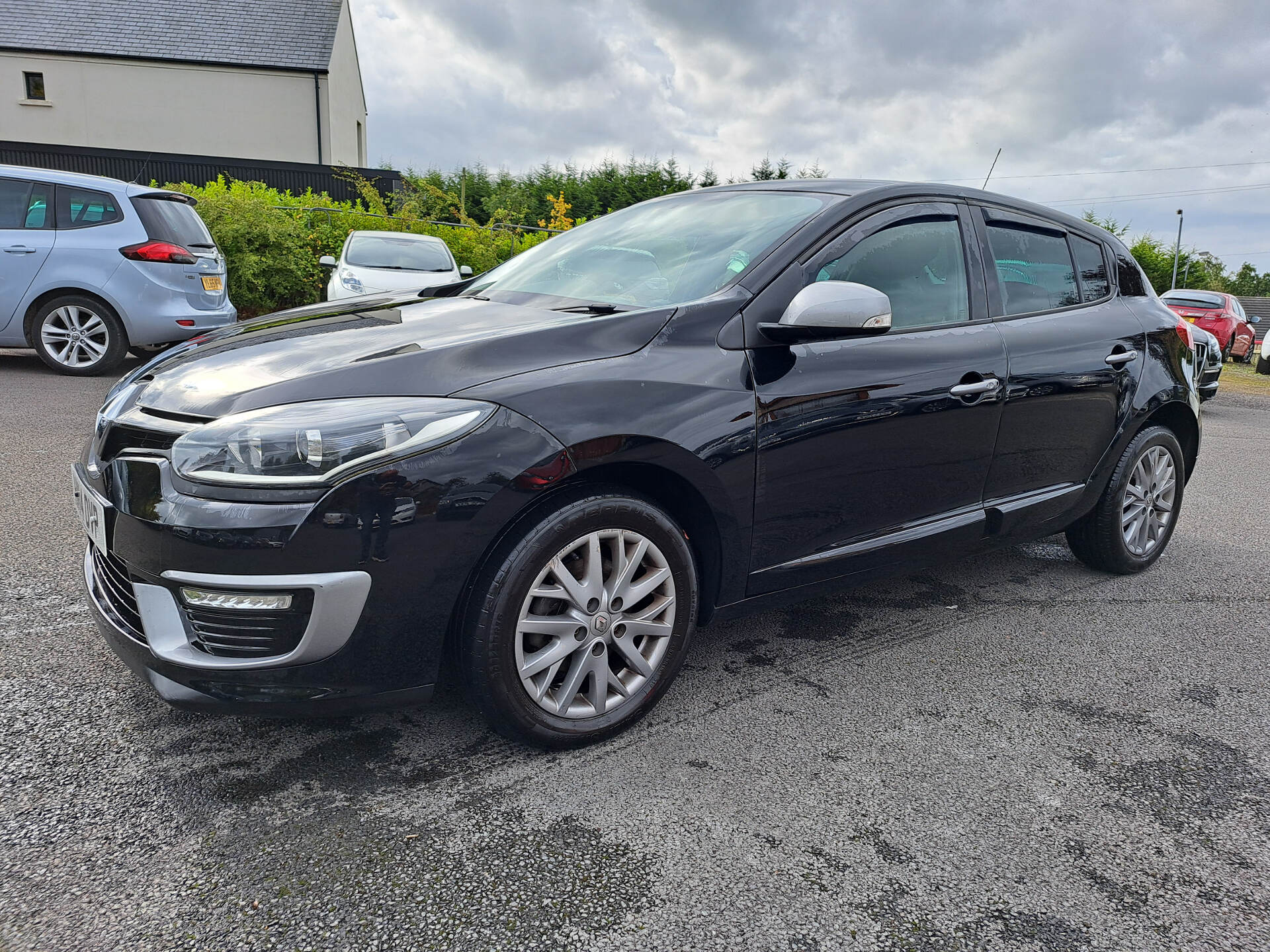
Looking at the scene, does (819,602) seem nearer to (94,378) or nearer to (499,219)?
(94,378)

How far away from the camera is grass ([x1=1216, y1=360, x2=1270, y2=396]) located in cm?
1557

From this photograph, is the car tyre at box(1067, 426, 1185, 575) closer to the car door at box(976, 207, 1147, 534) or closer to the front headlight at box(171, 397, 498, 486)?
the car door at box(976, 207, 1147, 534)

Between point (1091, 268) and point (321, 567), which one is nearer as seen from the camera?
point (321, 567)

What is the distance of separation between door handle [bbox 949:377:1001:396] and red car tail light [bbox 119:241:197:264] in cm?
740

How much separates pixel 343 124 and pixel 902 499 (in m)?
31.7

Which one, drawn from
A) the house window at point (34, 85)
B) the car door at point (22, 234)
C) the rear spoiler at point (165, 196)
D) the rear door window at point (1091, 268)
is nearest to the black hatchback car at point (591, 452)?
the rear door window at point (1091, 268)

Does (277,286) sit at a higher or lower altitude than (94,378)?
higher

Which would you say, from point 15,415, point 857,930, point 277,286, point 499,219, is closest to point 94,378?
point 15,415

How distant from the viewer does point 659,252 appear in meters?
3.19

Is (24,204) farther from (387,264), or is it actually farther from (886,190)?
(886,190)

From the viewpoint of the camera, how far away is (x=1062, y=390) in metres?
3.53

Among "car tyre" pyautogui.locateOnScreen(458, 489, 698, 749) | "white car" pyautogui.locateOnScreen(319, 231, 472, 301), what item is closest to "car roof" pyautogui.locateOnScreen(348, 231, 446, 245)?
"white car" pyautogui.locateOnScreen(319, 231, 472, 301)


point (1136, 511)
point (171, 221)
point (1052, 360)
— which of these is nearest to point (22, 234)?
point (171, 221)

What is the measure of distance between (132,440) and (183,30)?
31.6 metres
